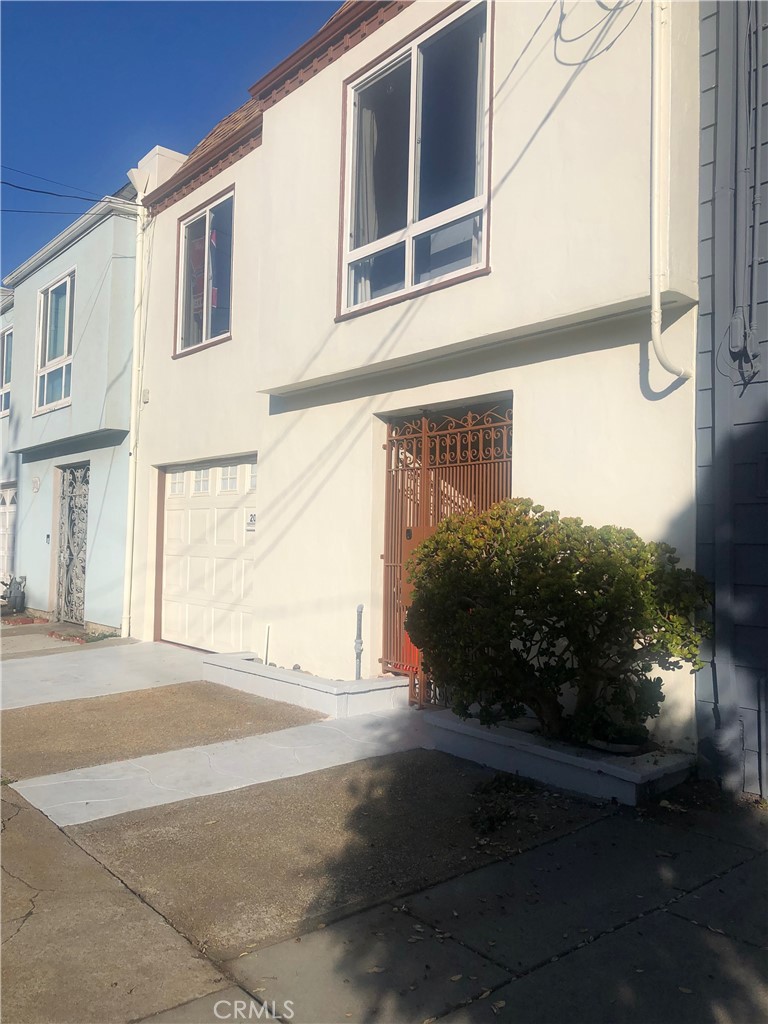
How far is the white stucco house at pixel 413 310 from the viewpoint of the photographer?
555 centimetres

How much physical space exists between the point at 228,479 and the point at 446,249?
176 inches

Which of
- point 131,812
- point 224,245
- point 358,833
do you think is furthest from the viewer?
point 224,245

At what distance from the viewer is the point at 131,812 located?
5004mm

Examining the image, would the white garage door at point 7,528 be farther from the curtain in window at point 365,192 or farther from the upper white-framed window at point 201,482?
the curtain in window at point 365,192

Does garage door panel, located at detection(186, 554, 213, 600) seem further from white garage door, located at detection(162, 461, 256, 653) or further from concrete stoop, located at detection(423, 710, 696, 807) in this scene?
concrete stoop, located at detection(423, 710, 696, 807)

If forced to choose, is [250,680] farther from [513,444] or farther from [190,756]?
[513,444]

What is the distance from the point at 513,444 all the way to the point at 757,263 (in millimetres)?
2103

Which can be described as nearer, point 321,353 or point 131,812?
point 131,812

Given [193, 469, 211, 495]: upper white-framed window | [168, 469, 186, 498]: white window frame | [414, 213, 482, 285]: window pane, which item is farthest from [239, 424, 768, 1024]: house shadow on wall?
[168, 469, 186, 498]: white window frame

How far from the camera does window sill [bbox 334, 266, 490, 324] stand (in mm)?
6565

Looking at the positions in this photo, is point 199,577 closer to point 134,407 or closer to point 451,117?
point 134,407

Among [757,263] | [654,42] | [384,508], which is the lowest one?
[384,508]

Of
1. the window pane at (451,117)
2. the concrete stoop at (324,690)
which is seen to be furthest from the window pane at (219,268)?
the concrete stoop at (324,690)

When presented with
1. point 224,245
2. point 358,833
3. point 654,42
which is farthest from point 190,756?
point 224,245
